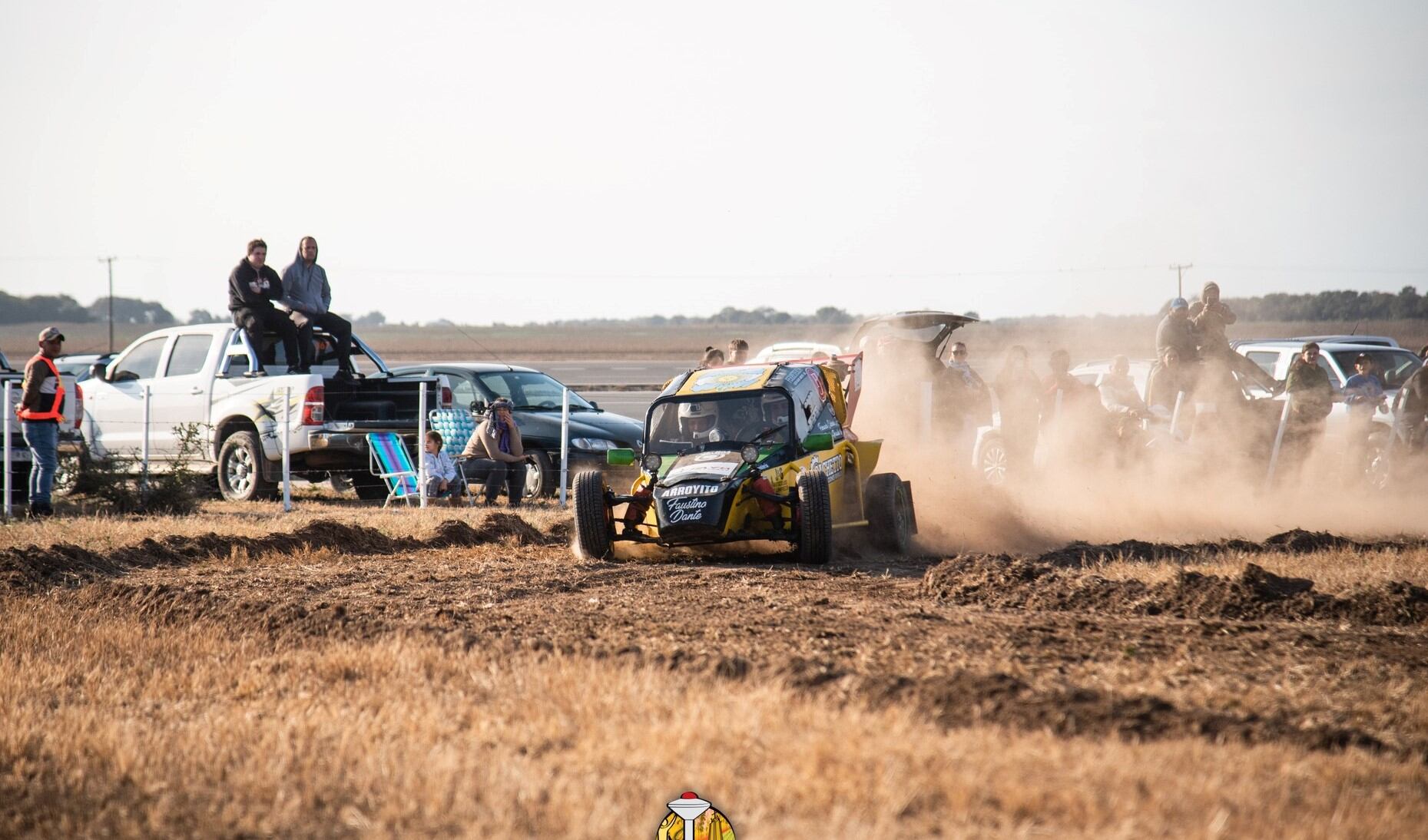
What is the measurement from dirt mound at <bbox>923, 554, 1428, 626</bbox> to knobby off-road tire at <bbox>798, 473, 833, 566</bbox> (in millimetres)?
1391

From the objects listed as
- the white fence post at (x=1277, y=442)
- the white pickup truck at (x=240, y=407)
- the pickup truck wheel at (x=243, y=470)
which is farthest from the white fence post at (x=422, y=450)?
the white fence post at (x=1277, y=442)

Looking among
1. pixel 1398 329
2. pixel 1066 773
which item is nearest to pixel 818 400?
pixel 1066 773

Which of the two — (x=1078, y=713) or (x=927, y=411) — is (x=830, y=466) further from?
(x=1078, y=713)

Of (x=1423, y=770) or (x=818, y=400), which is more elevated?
(x=818, y=400)

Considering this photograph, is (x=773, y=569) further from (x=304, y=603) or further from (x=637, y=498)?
(x=304, y=603)

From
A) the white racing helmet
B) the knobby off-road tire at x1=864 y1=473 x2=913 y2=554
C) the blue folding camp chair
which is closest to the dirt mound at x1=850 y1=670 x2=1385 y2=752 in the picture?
the knobby off-road tire at x1=864 y1=473 x2=913 y2=554

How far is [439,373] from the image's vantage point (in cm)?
1867

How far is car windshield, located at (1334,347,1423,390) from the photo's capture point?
18.0 m

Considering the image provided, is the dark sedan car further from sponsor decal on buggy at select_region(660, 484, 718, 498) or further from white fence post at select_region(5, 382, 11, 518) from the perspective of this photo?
sponsor decal on buggy at select_region(660, 484, 718, 498)

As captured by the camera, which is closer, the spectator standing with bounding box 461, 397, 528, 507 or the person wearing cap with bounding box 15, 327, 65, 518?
the person wearing cap with bounding box 15, 327, 65, 518

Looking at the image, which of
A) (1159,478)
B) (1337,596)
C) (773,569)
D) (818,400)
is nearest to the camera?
(1337,596)

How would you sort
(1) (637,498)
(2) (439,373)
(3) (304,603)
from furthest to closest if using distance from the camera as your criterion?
1. (2) (439,373)
2. (1) (637,498)
3. (3) (304,603)

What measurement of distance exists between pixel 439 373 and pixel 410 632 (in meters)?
11.3

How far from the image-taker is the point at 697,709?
5.57m
